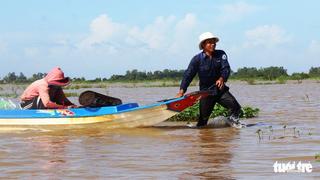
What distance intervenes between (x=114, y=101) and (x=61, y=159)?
3346 millimetres

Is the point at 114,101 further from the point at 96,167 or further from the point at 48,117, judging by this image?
the point at 96,167

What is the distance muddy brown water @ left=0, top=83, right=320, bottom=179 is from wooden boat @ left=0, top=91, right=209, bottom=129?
19 centimetres

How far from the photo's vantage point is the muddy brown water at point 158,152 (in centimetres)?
548

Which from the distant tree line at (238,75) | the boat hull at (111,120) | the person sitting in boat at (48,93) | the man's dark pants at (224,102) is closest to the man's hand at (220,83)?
the man's dark pants at (224,102)

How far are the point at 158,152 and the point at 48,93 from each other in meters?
3.32

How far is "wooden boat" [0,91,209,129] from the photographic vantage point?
9.40 metres

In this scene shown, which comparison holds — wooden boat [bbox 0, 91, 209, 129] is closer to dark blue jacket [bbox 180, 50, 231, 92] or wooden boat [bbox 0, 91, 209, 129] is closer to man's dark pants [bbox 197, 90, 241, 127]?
man's dark pants [bbox 197, 90, 241, 127]

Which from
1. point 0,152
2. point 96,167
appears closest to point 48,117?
point 0,152

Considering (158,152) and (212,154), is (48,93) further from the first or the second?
(212,154)

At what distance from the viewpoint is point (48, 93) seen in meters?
9.53

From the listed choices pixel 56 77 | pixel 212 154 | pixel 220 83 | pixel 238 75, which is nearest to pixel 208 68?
pixel 220 83

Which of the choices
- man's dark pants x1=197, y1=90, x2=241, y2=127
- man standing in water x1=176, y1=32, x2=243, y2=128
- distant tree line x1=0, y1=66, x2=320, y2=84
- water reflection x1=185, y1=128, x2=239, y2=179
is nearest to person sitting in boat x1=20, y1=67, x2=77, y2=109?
man standing in water x1=176, y1=32, x2=243, y2=128

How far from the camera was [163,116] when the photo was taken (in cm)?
953

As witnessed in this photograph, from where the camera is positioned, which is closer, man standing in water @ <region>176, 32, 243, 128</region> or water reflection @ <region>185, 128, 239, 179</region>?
water reflection @ <region>185, 128, 239, 179</region>
